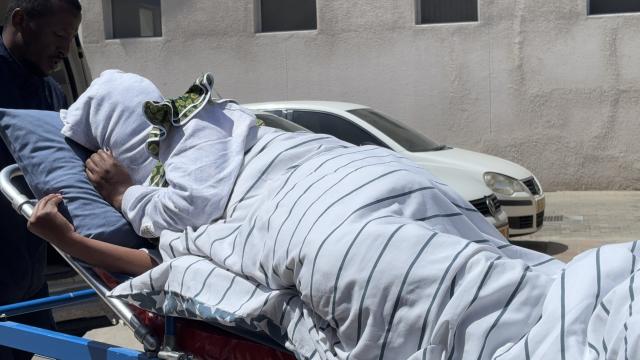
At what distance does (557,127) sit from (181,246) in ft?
35.6

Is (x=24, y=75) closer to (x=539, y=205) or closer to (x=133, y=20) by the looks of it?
(x=539, y=205)

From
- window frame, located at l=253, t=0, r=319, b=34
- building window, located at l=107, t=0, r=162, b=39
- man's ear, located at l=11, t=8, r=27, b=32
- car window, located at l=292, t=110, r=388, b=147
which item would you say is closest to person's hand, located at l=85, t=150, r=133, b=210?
man's ear, located at l=11, t=8, r=27, b=32

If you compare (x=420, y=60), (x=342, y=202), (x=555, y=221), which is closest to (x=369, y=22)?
(x=420, y=60)

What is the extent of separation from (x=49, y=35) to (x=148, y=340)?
141cm

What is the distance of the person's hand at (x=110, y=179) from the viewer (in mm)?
3115

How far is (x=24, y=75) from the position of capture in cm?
354

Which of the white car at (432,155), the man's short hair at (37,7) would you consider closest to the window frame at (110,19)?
the white car at (432,155)

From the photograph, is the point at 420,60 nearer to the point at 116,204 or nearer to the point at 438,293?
the point at 116,204

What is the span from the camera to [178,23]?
14031mm

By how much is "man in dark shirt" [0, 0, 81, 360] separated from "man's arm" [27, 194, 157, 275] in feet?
2.04

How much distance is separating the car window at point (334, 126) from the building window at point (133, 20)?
6.46m

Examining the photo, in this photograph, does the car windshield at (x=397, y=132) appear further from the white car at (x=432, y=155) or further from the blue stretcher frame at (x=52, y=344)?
the blue stretcher frame at (x=52, y=344)

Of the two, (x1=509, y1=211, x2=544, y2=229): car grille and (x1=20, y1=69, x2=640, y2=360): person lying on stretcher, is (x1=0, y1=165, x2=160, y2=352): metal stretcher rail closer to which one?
(x1=20, y1=69, x2=640, y2=360): person lying on stretcher

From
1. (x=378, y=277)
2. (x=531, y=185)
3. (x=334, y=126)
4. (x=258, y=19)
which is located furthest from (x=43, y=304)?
(x=258, y=19)
